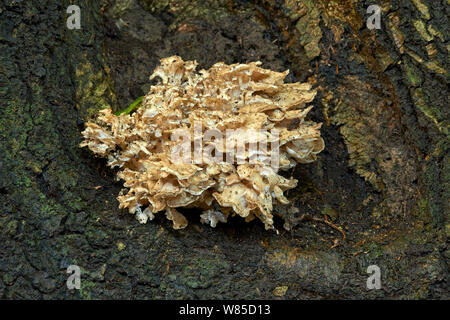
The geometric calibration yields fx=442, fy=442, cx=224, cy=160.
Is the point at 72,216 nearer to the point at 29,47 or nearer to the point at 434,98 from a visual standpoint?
the point at 29,47

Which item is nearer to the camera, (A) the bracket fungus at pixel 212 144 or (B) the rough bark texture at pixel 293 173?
(B) the rough bark texture at pixel 293 173

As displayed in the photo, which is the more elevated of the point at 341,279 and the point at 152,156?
the point at 152,156

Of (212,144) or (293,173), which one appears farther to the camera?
(293,173)

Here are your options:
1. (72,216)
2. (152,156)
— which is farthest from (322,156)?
(72,216)
